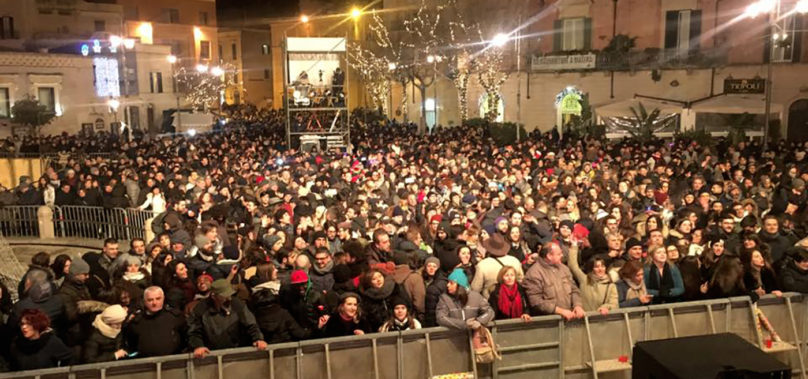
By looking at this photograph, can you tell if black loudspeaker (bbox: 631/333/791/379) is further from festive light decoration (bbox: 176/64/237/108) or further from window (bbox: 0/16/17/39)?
festive light decoration (bbox: 176/64/237/108)

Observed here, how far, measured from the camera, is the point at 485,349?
257 inches

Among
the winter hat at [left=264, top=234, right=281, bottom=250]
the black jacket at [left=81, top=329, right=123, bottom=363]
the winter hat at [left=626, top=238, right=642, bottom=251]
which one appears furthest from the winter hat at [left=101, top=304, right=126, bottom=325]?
the winter hat at [left=626, top=238, right=642, bottom=251]

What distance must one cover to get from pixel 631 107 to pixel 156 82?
28.5 meters

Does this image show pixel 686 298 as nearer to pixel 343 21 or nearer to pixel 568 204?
pixel 568 204

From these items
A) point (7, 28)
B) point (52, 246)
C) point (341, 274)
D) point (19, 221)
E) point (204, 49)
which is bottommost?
point (52, 246)

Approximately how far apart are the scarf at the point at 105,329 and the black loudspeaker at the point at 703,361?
4316 mm

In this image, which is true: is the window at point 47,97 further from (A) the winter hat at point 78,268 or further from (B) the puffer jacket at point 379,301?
(B) the puffer jacket at point 379,301

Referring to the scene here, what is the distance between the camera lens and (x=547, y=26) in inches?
1235

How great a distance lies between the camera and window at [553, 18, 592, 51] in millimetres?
30484

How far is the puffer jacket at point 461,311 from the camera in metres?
6.52

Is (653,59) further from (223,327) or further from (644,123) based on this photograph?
(223,327)

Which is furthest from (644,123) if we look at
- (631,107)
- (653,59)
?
(653,59)

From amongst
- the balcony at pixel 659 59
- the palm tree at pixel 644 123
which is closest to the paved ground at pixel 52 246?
the palm tree at pixel 644 123

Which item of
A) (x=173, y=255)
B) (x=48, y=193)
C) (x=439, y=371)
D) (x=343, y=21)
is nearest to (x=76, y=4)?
(x=343, y=21)
